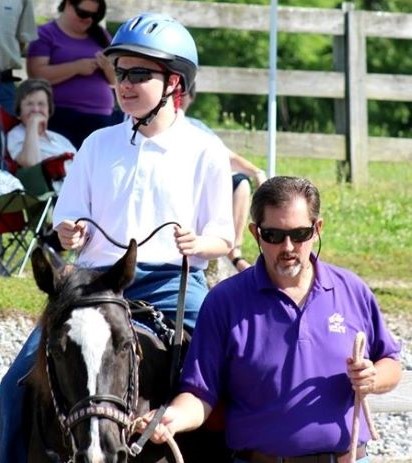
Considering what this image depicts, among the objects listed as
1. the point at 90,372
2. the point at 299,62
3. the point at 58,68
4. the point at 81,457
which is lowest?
the point at 81,457

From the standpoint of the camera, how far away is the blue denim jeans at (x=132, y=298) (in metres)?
5.75

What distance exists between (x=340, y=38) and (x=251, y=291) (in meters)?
12.9

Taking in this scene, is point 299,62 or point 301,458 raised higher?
point 299,62

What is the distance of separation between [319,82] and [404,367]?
7.87m

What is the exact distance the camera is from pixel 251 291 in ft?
18.0

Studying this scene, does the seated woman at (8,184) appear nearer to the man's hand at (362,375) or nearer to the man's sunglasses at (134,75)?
the man's sunglasses at (134,75)

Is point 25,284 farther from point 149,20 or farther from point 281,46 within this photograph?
point 281,46

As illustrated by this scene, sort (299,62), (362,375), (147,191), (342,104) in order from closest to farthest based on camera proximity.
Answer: (362,375) < (147,191) < (342,104) < (299,62)

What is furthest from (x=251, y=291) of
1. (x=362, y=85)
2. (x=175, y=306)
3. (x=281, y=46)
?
(x=281, y=46)

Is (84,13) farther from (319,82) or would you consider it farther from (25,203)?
(319,82)

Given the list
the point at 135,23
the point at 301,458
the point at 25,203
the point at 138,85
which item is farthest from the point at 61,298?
the point at 25,203

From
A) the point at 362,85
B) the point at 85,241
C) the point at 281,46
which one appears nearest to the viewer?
the point at 85,241

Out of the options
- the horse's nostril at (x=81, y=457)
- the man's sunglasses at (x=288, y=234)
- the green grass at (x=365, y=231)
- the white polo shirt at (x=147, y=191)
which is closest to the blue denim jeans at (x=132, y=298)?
the white polo shirt at (x=147, y=191)

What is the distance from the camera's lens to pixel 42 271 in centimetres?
531
